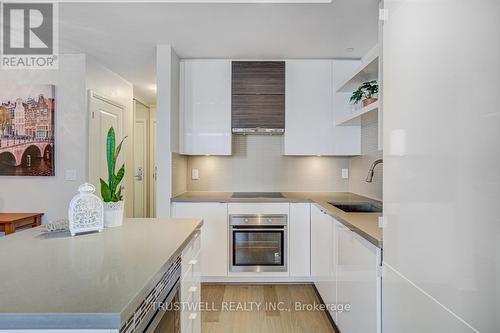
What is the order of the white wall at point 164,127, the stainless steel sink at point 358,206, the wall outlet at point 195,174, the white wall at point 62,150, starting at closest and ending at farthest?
1. the stainless steel sink at point 358,206
2. the white wall at point 164,127
3. the white wall at point 62,150
4. the wall outlet at point 195,174

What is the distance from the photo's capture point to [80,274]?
98cm

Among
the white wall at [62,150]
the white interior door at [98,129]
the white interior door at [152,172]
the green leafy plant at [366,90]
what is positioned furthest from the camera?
the white interior door at [152,172]

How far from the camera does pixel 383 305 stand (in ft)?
4.58

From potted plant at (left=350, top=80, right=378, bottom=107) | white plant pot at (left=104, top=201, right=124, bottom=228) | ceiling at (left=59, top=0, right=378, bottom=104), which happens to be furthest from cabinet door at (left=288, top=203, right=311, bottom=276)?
white plant pot at (left=104, top=201, right=124, bottom=228)

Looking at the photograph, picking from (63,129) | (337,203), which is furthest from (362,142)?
(63,129)

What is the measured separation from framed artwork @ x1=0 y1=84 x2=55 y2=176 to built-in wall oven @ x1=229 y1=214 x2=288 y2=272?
2.12m

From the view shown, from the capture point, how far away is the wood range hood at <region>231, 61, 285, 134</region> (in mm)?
3305

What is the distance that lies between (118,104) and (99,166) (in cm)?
100

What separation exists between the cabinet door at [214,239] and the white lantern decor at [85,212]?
1570mm

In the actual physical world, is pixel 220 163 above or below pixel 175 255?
above

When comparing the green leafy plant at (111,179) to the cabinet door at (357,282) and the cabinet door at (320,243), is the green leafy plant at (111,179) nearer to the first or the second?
the cabinet door at (357,282)

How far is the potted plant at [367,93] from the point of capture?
8.22 ft

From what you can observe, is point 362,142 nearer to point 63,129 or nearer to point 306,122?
point 306,122

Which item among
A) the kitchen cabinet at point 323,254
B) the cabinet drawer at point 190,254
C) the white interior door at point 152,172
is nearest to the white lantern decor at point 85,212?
the cabinet drawer at point 190,254
